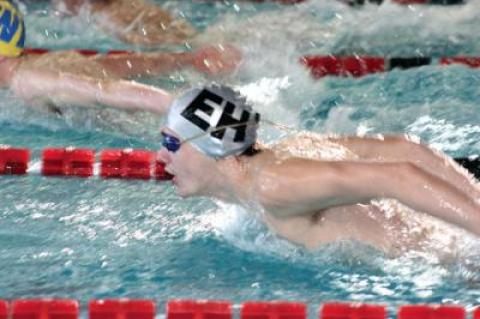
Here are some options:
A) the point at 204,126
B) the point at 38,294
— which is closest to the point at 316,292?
the point at 204,126

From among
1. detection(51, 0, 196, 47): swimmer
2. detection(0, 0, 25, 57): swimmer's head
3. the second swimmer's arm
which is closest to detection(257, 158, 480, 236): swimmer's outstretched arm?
the second swimmer's arm

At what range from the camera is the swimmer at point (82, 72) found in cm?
421

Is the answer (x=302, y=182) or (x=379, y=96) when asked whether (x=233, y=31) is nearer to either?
(x=379, y=96)

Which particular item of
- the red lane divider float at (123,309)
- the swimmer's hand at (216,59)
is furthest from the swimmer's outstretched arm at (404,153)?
the swimmer's hand at (216,59)

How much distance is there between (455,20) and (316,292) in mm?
4263

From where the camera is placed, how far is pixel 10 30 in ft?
16.0

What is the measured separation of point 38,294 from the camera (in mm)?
3197

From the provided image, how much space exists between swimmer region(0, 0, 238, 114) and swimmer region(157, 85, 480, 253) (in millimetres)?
886

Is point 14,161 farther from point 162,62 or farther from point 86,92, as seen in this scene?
point 162,62

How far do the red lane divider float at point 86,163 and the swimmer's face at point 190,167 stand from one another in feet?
4.06

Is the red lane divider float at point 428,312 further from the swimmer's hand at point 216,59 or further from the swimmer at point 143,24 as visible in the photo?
the swimmer at point 143,24

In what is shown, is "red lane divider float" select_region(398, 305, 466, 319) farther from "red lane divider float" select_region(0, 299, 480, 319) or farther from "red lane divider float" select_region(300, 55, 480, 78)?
"red lane divider float" select_region(300, 55, 480, 78)

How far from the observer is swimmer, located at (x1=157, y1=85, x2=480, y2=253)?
297 centimetres

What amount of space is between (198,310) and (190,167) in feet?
1.72
